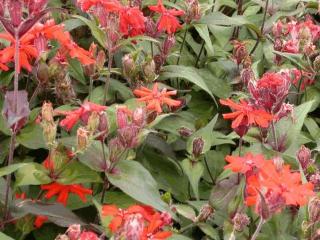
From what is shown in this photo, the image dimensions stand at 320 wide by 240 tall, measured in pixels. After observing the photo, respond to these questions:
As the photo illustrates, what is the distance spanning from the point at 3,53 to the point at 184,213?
1.43 ft

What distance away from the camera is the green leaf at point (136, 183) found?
112cm

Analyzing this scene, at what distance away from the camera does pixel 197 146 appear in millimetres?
1309

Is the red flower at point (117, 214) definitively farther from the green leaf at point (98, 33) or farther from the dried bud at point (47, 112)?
the green leaf at point (98, 33)

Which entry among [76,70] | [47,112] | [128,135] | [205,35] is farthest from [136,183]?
[205,35]

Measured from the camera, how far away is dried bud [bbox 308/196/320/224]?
3.40 ft

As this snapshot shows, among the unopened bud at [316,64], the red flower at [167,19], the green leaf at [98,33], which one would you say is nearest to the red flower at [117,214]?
the green leaf at [98,33]

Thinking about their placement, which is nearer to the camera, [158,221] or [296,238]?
[158,221]

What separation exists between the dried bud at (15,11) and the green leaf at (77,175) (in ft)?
0.92

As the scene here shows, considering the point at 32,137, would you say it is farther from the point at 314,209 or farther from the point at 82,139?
the point at 314,209


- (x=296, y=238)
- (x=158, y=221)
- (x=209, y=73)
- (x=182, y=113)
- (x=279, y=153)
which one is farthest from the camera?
(x=209, y=73)

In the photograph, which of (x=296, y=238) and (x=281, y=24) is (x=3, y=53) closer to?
(x=296, y=238)

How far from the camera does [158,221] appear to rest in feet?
3.23

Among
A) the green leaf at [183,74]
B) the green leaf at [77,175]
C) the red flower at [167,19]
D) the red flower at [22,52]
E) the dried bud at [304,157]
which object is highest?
the red flower at [22,52]

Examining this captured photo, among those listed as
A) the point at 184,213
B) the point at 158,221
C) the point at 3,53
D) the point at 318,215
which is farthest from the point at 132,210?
the point at 3,53
